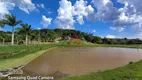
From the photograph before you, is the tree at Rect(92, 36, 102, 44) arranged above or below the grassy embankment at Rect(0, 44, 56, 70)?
above

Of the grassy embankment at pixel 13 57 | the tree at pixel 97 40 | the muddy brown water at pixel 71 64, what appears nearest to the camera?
the muddy brown water at pixel 71 64

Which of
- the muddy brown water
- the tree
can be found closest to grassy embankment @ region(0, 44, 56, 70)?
the muddy brown water

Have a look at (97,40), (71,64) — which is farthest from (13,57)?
(97,40)

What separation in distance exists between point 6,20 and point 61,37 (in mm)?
72834

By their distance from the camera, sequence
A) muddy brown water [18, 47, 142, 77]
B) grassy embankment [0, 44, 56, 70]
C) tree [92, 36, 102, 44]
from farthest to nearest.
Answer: tree [92, 36, 102, 44] → grassy embankment [0, 44, 56, 70] → muddy brown water [18, 47, 142, 77]

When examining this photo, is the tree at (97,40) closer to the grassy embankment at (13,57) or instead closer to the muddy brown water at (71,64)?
the muddy brown water at (71,64)

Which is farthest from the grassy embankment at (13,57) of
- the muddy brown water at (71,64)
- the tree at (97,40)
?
the tree at (97,40)

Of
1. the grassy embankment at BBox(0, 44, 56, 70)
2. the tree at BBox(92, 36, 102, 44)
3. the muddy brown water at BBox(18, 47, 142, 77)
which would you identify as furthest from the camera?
the tree at BBox(92, 36, 102, 44)

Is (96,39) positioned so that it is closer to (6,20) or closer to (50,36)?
(50,36)

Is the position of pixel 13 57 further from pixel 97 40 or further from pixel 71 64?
pixel 97 40

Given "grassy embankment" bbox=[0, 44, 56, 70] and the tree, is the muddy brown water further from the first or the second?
the tree

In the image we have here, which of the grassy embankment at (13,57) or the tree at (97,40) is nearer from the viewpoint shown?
the grassy embankment at (13,57)

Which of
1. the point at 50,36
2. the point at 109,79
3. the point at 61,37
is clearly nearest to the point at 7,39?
the point at 50,36

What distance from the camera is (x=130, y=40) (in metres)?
105
